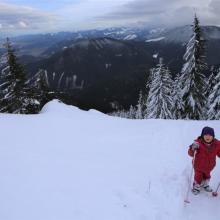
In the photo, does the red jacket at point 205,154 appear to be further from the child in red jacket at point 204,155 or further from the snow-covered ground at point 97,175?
the snow-covered ground at point 97,175

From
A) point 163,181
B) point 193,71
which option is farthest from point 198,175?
point 193,71

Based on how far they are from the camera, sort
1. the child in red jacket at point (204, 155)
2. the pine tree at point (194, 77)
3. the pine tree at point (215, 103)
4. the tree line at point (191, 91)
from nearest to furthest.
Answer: the child in red jacket at point (204, 155) → the pine tree at point (215, 103) → the tree line at point (191, 91) → the pine tree at point (194, 77)

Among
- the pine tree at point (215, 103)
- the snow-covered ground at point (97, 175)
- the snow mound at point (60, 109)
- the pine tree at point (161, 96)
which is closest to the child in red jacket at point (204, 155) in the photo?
the snow-covered ground at point (97, 175)

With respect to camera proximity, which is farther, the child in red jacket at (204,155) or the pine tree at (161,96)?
the pine tree at (161,96)

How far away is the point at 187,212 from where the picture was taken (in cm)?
657

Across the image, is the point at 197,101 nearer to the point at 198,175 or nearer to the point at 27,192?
the point at 198,175

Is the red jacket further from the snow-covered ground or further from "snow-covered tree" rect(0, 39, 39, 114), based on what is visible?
"snow-covered tree" rect(0, 39, 39, 114)

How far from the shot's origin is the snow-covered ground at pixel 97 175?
6.44 metres

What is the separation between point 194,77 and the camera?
1201 inches

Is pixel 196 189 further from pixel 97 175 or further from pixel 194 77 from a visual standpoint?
pixel 194 77

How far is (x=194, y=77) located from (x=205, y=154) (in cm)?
2454

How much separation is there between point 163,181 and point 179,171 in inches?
34.2

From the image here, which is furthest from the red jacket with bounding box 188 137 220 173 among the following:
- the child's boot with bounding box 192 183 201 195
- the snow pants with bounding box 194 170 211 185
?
the child's boot with bounding box 192 183 201 195

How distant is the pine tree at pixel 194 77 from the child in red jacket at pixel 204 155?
24.2 metres
